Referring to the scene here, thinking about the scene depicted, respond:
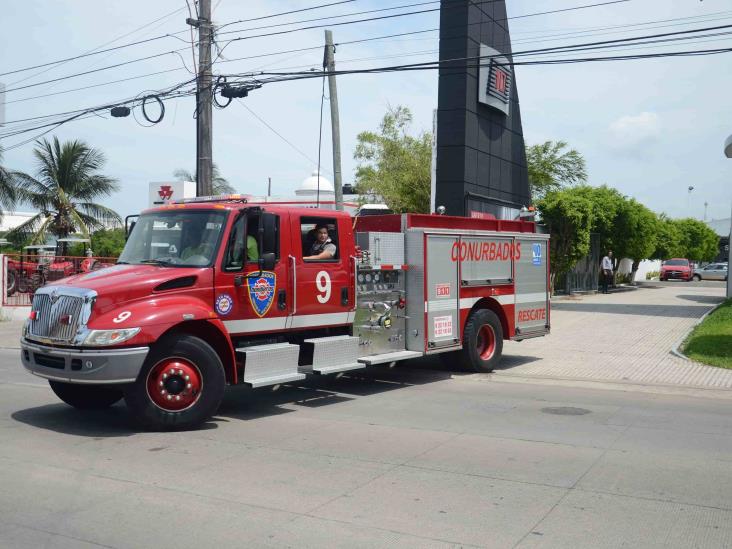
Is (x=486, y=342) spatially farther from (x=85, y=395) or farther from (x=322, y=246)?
(x=85, y=395)

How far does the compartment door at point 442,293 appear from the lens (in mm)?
11414

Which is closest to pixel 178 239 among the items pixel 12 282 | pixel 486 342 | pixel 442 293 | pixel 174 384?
pixel 174 384

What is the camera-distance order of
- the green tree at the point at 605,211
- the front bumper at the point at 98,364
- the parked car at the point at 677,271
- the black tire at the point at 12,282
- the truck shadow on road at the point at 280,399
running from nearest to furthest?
the front bumper at the point at 98,364 → the truck shadow on road at the point at 280,399 → the black tire at the point at 12,282 → the green tree at the point at 605,211 → the parked car at the point at 677,271

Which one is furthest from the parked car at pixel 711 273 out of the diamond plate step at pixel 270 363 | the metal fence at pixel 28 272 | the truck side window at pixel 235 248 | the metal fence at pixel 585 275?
the truck side window at pixel 235 248

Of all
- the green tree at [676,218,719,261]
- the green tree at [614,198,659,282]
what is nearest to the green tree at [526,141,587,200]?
the green tree at [614,198,659,282]

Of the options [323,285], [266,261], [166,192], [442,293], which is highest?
[166,192]

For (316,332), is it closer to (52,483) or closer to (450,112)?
(52,483)

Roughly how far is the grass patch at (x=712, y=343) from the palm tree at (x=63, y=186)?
24531 millimetres

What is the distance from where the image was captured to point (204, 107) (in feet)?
57.5

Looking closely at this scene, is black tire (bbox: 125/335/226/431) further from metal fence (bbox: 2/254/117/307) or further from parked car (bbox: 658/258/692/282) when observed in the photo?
parked car (bbox: 658/258/692/282)

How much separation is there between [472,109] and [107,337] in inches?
734

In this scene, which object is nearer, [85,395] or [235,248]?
[235,248]

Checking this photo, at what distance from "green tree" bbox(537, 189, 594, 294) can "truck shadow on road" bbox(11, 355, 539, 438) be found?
46.2 feet

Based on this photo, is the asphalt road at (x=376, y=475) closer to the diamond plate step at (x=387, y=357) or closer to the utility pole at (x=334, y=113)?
the diamond plate step at (x=387, y=357)
